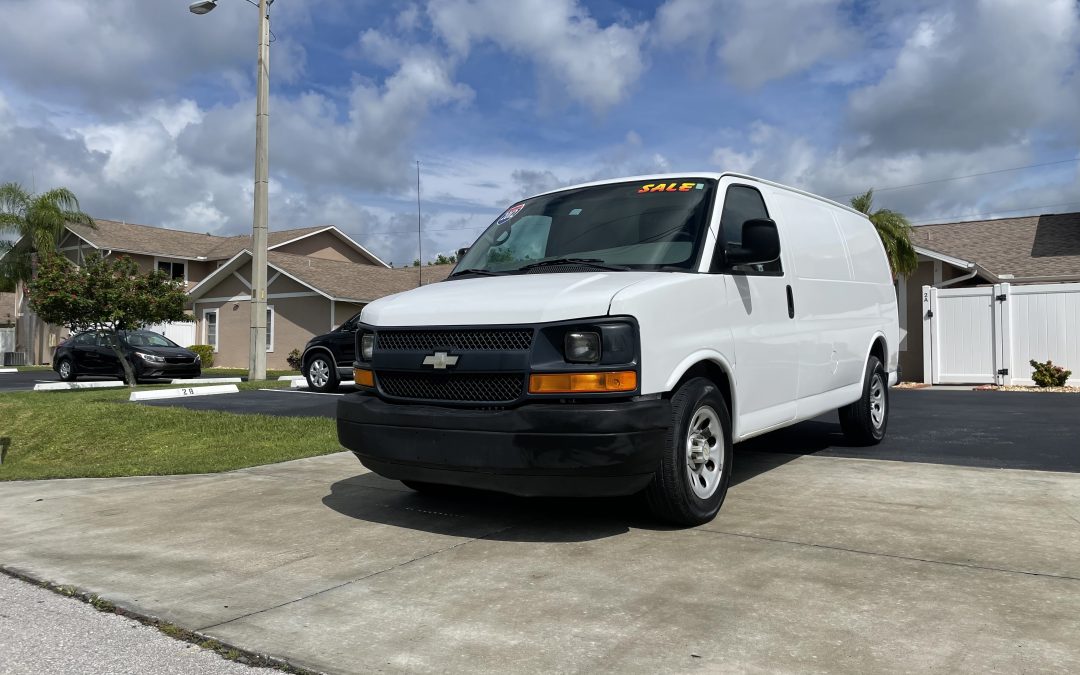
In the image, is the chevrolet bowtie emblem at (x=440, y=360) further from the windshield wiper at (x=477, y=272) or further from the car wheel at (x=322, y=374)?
the car wheel at (x=322, y=374)

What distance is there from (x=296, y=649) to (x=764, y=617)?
6.13 feet

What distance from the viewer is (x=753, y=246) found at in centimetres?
529

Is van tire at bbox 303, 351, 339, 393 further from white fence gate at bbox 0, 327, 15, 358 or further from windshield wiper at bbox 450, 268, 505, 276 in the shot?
white fence gate at bbox 0, 327, 15, 358

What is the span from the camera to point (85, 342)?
2292cm

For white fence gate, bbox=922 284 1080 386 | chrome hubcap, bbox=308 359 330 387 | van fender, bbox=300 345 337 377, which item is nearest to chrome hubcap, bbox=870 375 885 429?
van fender, bbox=300 345 337 377

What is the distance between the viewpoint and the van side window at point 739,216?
5416 millimetres

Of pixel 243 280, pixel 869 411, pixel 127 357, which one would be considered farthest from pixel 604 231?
pixel 243 280

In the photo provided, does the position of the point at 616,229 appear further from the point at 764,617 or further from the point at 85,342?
the point at 85,342

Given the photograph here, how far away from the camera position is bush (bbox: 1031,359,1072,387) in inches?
Answer: 669

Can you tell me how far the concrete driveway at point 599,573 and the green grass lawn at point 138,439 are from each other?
1.87 metres

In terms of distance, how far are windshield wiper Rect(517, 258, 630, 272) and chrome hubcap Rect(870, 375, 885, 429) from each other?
13.0 ft

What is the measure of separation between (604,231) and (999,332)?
15.3 meters

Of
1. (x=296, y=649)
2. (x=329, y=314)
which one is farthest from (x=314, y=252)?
(x=296, y=649)

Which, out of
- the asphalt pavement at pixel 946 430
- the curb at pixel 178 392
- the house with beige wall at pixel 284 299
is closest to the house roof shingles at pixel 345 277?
the house with beige wall at pixel 284 299
